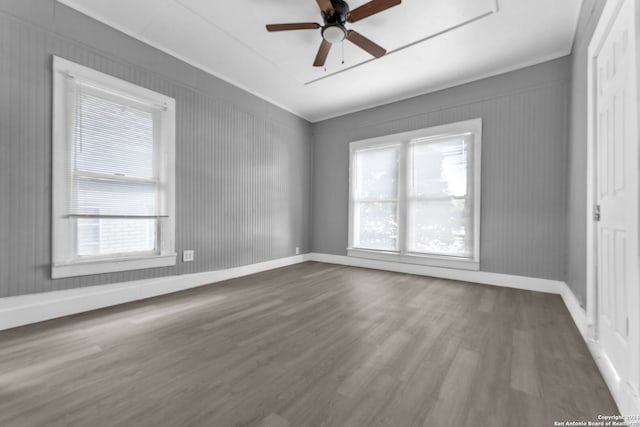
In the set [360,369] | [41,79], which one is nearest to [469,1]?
[360,369]

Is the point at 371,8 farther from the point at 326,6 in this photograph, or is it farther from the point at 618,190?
the point at 618,190

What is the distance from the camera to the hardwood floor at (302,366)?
1.23 metres

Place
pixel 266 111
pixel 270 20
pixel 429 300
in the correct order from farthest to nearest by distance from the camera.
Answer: pixel 266 111 → pixel 429 300 → pixel 270 20

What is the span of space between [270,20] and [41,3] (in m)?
1.99

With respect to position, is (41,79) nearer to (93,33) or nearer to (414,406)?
(93,33)

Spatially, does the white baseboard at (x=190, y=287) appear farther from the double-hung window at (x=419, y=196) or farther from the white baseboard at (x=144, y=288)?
the double-hung window at (x=419, y=196)

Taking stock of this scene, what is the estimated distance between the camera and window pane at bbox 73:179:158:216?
8.36ft

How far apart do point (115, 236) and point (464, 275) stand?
446 cm

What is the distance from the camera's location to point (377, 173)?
4.77 m

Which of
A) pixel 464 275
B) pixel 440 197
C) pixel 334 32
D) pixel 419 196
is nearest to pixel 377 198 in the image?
pixel 419 196

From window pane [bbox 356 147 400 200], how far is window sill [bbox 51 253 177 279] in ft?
10.9

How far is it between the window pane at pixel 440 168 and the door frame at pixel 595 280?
1892 mm

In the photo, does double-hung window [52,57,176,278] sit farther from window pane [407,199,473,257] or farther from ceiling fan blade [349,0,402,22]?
window pane [407,199,473,257]

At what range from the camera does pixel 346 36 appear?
2.45 metres
